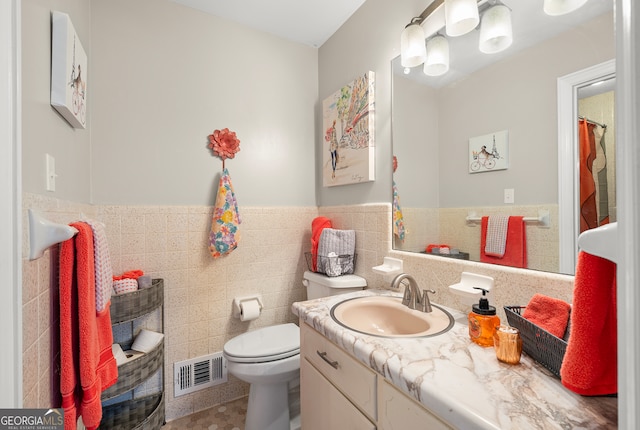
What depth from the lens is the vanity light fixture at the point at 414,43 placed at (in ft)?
3.98

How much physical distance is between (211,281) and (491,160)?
156 cm

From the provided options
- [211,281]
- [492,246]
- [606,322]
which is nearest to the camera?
[606,322]

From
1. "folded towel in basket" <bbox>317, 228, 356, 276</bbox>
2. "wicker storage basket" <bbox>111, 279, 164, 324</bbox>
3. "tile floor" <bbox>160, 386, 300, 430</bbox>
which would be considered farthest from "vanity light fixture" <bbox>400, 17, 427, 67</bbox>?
"tile floor" <bbox>160, 386, 300, 430</bbox>

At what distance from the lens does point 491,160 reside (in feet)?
3.29

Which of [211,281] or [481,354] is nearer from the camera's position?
[481,354]

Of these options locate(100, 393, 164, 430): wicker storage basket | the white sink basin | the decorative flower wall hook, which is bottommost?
locate(100, 393, 164, 430): wicker storage basket

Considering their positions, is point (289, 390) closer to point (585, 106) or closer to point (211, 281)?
point (211, 281)

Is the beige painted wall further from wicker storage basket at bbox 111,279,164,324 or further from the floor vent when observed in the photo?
the floor vent

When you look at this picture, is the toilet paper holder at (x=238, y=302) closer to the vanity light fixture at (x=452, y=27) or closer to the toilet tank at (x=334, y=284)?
the toilet tank at (x=334, y=284)

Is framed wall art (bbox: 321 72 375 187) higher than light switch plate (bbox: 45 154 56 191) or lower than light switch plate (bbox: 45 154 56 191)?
higher

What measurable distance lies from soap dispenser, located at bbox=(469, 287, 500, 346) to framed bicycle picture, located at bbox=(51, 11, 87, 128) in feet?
4.46

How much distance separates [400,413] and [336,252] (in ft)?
3.21

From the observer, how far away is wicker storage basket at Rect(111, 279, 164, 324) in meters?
1.22

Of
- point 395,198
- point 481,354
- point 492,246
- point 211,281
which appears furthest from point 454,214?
point 211,281
